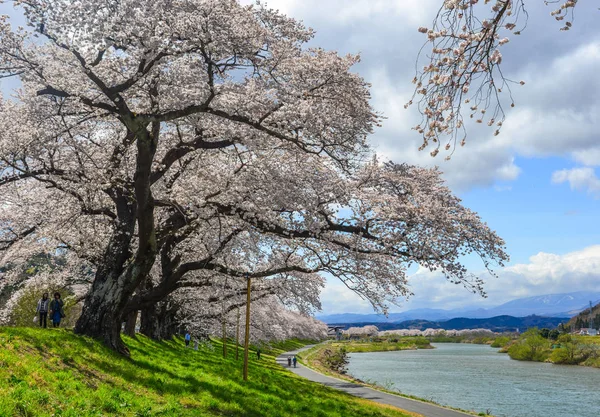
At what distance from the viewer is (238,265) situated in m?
26.1

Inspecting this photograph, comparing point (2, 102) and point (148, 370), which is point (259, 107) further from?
point (2, 102)

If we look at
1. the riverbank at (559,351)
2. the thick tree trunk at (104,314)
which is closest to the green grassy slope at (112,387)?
the thick tree trunk at (104,314)

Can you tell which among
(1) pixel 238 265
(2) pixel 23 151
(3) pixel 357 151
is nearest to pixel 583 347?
(1) pixel 238 265

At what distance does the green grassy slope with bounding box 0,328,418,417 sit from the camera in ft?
28.6

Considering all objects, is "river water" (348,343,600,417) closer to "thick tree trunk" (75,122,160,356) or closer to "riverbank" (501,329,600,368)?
"riverbank" (501,329,600,368)

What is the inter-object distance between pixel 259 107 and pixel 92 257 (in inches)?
465

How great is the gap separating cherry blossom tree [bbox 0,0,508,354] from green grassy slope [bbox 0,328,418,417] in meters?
2.03

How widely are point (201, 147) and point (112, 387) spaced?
25.5ft

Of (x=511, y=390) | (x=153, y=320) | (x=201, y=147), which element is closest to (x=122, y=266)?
(x=201, y=147)

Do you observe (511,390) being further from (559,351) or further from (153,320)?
(559,351)

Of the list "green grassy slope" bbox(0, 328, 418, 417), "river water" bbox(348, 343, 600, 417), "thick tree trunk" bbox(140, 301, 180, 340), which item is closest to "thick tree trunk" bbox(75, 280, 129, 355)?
"green grassy slope" bbox(0, 328, 418, 417)

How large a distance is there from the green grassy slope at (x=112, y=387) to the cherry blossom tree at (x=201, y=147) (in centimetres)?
203

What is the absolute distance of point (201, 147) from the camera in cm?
1600

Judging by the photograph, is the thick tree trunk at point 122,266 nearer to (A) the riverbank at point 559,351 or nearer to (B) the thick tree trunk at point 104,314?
(B) the thick tree trunk at point 104,314
